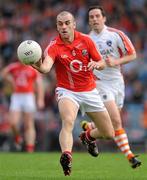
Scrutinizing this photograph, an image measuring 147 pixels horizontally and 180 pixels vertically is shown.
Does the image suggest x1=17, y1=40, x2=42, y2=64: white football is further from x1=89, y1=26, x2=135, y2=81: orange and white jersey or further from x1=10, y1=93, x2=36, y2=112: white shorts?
x1=10, y1=93, x2=36, y2=112: white shorts

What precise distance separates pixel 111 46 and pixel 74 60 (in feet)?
6.60

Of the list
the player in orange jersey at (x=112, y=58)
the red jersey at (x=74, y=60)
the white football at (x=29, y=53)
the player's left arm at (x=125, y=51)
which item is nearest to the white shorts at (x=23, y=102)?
the player in orange jersey at (x=112, y=58)

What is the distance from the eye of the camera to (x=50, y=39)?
1012 inches

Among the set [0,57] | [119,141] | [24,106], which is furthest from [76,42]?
[0,57]

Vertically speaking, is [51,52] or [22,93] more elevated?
[51,52]

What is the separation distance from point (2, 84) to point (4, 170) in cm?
1124

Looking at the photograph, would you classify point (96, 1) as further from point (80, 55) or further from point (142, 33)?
point (80, 55)

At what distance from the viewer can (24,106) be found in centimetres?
1970

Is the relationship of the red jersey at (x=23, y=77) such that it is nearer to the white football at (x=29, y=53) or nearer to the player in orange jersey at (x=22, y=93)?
the player in orange jersey at (x=22, y=93)

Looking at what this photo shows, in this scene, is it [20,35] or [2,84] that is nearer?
[2,84]

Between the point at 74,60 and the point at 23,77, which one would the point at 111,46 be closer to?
the point at 74,60

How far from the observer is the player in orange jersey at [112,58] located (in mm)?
13562

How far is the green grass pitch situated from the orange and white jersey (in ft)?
5.29

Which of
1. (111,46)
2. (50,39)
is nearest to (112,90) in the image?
(111,46)
